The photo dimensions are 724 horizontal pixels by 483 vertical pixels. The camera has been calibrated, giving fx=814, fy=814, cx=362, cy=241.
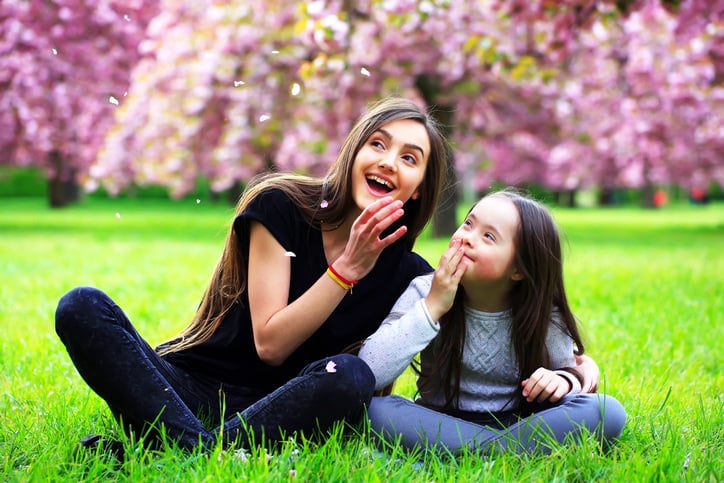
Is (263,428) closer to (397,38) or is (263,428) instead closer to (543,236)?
(543,236)

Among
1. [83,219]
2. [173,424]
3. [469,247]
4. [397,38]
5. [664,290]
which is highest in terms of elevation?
[397,38]

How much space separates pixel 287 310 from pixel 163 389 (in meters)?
0.42

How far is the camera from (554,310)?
2.73 m

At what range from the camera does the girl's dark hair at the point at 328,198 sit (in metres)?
2.68

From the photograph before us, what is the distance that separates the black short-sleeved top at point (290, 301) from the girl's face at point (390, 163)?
0.23m

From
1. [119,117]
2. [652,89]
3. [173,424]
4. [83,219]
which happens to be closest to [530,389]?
[173,424]

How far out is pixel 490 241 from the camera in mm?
2613

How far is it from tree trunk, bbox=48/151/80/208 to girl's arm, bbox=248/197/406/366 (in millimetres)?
17778

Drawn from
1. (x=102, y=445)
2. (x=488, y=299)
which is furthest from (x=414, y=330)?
(x=102, y=445)

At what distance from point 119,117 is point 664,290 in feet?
31.1

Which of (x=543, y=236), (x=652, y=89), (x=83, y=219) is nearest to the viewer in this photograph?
(x=543, y=236)

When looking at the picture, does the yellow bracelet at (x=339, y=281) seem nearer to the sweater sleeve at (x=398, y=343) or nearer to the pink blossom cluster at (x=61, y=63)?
the sweater sleeve at (x=398, y=343)

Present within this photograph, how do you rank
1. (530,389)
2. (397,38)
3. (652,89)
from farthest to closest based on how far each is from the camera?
(652,89) → (397,38) → (530,389)

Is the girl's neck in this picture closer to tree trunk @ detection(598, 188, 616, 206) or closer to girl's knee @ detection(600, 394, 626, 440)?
girl's knee @ detection(600, 394, 626, 440)
